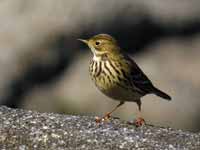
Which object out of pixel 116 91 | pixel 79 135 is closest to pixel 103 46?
pixel 116 91

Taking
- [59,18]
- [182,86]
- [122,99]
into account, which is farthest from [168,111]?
[122,99]

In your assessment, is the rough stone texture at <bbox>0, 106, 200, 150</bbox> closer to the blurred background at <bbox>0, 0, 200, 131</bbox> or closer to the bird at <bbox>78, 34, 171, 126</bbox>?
the bird at <bbox>78, 34, 171, 126</bbox>

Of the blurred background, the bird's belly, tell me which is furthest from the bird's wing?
the blurred background

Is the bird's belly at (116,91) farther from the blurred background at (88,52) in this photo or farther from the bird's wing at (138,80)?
the blurred background at (88,52)

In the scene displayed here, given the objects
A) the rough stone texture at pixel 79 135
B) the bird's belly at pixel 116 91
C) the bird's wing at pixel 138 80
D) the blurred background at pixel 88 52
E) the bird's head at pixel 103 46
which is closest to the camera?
the rough stone texture at pixel 79 135

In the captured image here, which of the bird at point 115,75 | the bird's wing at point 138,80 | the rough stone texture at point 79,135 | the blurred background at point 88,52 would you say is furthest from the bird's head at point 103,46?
the blurred background at point 88,52
